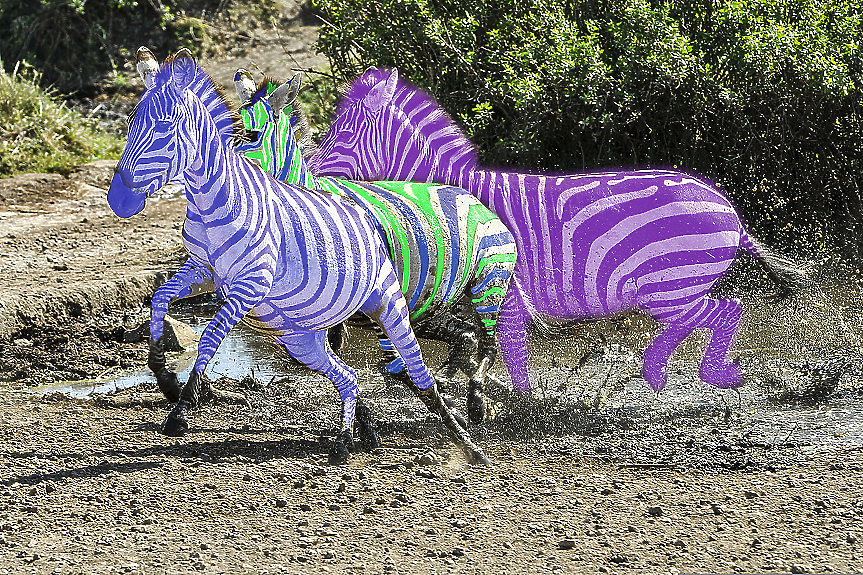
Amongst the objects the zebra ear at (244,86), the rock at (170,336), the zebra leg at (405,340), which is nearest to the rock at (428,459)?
the zebra leg at (405,340)

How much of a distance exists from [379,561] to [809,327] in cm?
402

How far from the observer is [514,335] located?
574 centimetres

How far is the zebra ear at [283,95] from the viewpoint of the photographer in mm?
5770

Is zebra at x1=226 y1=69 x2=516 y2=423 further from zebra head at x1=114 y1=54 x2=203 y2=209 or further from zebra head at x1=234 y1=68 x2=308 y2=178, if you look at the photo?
zebra head at x1=114 y1=54 x2=203 y2=209

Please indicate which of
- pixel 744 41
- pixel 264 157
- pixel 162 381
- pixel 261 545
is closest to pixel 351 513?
pixel 261 545

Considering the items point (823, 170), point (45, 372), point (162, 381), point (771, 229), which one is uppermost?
point (823, 170)

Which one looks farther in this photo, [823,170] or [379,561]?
[823,170]

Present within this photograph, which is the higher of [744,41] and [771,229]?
[744,41]

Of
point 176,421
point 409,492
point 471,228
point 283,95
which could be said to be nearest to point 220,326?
point 176,421

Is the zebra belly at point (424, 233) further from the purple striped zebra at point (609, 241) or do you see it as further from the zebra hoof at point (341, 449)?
the zebra hoof at point (341, 449)

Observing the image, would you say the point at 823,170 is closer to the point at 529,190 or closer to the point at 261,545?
the point at 529,190

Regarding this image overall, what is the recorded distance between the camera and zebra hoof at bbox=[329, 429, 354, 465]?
499 cm

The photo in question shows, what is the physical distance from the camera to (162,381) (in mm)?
5113

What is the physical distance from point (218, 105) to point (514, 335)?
1998 mm
